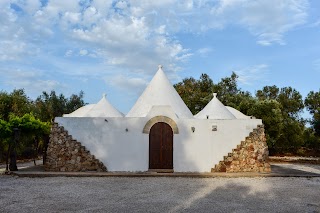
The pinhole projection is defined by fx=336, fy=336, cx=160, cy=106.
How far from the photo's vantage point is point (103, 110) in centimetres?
1792

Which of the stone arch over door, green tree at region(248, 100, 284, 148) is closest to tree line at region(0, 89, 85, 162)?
the stone arch over door

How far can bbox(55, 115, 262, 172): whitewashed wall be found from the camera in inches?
596

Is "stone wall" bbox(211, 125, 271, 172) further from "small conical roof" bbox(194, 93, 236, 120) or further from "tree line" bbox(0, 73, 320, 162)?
"tree line" bbox(0, 73, 320, 162)

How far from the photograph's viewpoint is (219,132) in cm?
1538

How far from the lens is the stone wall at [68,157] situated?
49.2 feet

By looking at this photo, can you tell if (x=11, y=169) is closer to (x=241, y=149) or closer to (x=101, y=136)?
(x=101, y=136)

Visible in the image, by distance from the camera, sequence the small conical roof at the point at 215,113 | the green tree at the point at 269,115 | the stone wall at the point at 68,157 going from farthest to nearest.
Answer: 1. the green tree at the point at 269,115
2. the small conical roof at the point at 215,113
3. the stone wall at the point at 68,157

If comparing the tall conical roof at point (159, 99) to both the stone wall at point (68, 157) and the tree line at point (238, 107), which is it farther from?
the tree line at point (238, 107)

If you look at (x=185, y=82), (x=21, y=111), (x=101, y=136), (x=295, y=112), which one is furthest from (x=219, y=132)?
(x=295, y=112)

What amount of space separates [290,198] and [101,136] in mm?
8852

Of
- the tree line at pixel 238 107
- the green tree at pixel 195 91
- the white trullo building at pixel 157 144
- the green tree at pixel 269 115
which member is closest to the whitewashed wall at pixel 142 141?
the white trullo building at pixel 157 144

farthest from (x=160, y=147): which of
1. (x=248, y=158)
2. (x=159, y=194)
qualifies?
(x=159, y=194)

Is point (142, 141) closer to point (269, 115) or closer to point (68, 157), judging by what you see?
point (68, 157)

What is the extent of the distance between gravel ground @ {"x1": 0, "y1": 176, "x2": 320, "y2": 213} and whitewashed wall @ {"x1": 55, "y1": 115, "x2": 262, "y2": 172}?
218 cm
